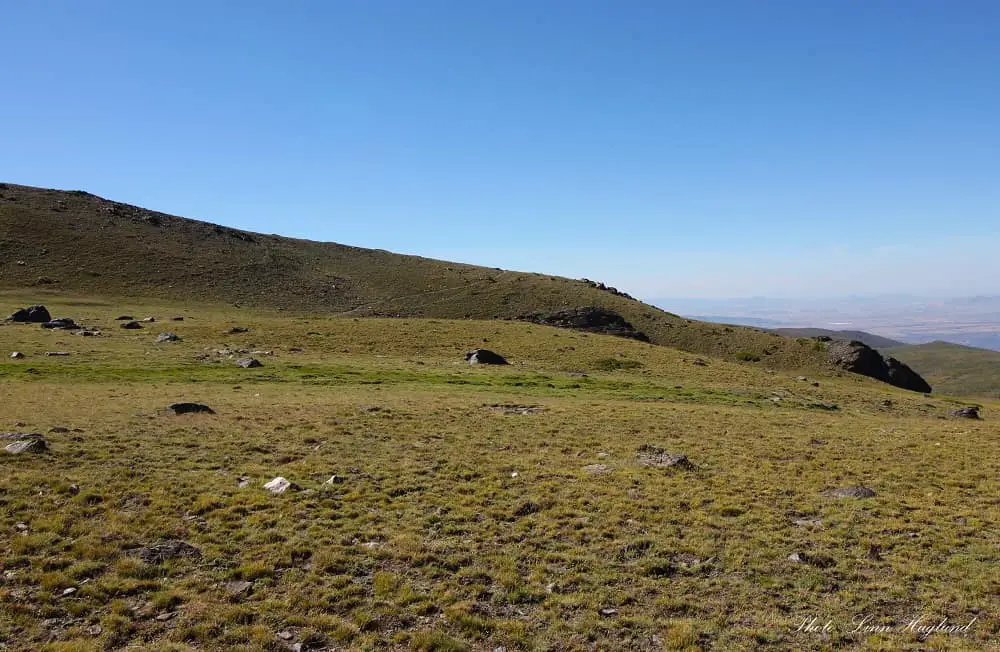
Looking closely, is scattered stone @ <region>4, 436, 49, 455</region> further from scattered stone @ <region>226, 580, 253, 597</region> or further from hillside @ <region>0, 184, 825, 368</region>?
hillside @ <region>0, 184, 825, 368</region>

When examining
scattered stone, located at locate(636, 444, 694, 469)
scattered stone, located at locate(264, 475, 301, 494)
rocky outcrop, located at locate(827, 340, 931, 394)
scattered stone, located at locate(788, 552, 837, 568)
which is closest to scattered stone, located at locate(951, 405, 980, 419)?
rocky outcrop, located at locate(827, 340, 931, 394)

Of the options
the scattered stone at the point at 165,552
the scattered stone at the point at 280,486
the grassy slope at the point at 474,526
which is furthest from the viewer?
the scattered stone at the point at 280,486

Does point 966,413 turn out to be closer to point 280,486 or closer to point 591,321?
point 591,321

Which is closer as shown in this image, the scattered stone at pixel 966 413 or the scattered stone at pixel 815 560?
the scattered stone at pixel 815 560

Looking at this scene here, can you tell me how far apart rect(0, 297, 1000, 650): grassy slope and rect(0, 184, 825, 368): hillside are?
5677cm

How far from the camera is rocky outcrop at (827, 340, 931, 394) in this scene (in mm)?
74044

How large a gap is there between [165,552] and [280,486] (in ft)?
14.8

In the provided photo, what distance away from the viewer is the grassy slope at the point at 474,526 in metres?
10.2

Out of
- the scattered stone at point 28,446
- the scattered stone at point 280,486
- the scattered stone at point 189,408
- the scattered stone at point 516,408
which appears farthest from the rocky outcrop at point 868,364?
the scattered stone at point 28,446

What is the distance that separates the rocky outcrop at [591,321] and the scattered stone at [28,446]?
68.6 metres

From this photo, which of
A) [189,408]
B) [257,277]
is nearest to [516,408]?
[189,408]

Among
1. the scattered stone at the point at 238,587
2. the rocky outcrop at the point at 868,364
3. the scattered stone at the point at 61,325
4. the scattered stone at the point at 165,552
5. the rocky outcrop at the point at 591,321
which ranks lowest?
the scattered stone at the point at 165,552

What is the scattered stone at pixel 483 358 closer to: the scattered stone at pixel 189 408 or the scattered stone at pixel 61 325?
the scattered stone at pixel 189 408

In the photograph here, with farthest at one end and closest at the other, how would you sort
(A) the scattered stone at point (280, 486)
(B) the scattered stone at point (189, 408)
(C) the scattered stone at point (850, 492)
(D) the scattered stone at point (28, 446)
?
(B) the scattered stone at point (189, 408) → (D) the scattered stone at point (28, 446) → (C) the scattered stone at point (850, 492) → (A) the scattered stone at point (280, 486)
